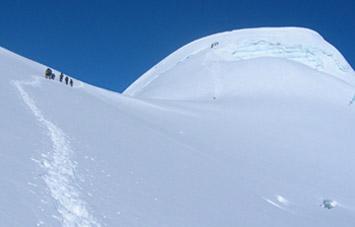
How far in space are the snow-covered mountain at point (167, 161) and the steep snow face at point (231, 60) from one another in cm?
1513

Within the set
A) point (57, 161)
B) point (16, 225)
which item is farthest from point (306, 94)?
point (16, 225)

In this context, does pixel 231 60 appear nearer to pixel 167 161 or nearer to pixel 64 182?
pixel 167 161

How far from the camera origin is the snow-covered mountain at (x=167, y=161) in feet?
29.0

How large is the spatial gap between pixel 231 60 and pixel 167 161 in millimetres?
53353

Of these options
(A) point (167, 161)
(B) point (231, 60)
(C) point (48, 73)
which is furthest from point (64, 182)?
(B) point (231, 60)

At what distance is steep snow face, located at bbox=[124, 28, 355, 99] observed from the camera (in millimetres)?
59719

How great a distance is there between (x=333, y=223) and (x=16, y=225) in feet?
39.6

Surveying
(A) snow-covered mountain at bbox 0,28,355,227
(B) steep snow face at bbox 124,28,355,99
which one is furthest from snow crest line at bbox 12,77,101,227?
(B) steep snow face at bbox 124,28,355,99

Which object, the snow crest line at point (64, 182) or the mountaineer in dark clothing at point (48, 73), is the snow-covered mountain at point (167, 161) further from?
the mountaineer in dark clothing at point (48, 73)

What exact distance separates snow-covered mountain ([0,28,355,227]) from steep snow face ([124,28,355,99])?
1513 centimetres

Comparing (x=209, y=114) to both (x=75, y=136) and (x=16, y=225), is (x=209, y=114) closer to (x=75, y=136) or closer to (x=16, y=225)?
(x=75, y=136)

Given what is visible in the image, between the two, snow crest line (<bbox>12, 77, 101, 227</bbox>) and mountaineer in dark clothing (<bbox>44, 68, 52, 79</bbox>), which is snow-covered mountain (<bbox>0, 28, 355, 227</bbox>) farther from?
mountaineer in dark clothing (<bbox>44, 68, 52, 79</bbox>)

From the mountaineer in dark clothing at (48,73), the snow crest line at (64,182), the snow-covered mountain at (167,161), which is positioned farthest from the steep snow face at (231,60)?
the snow crest line at (64,182)

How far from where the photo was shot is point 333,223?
15.6m
